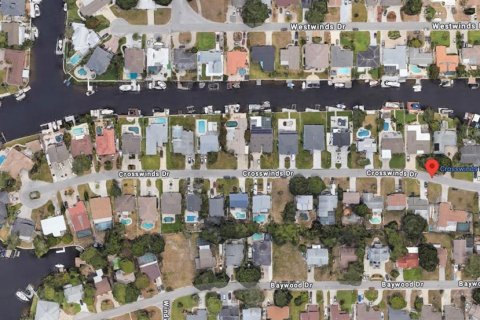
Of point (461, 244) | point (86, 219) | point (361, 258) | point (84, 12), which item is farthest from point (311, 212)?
point (84, 12)

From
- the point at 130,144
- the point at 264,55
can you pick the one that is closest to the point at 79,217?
the point at 130,144

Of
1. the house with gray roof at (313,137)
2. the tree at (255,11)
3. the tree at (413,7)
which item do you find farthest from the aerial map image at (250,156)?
the tree at (413,7)

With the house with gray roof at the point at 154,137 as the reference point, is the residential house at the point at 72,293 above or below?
Result: below

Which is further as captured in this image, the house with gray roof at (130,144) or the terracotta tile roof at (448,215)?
the terracotta tile roof at (448,215)

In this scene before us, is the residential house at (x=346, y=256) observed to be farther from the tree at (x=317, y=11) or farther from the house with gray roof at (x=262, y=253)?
the tree at (x=317, y=11)

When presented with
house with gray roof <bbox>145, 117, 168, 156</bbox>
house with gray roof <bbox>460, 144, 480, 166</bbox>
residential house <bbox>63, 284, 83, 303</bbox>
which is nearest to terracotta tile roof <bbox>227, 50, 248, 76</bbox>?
house with gray roof <bbox>145, 117, 168, 156</bbox>
